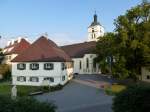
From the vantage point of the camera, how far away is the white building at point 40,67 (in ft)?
184

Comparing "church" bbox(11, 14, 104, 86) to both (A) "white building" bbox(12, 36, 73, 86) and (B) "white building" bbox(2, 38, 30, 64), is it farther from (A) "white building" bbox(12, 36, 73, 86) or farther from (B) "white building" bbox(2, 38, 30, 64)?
(B) "white building" bbox(2, 38, 30, 64)

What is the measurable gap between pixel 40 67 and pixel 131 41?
17.1 m

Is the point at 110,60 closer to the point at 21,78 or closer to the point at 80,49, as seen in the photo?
the point at 21,78

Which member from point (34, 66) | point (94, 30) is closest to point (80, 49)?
point (94, 30)

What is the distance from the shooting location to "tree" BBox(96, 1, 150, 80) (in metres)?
48.2

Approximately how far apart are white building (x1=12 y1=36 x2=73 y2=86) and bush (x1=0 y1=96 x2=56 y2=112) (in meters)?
44.1

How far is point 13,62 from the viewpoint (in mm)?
60250

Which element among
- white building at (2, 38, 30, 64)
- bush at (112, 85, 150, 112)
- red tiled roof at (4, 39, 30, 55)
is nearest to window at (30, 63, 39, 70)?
white building at (2, 38, 30, 64)

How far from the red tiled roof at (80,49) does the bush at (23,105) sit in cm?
7248

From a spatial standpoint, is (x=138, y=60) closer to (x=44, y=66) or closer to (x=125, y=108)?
(x=44, y=66)

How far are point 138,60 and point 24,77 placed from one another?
20712 mm

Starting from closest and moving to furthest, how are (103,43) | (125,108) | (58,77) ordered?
(125,108)
(58,77)
(103,43)

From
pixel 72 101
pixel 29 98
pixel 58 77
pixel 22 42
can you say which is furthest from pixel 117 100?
pixel 22 42

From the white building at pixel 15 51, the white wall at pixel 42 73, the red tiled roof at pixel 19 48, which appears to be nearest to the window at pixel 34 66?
the white wall at pixel 42 73
